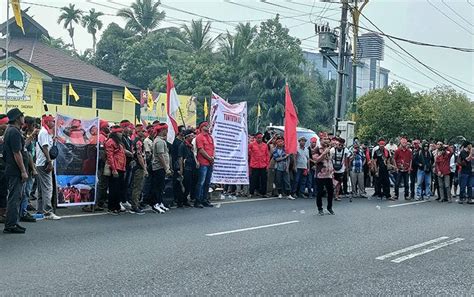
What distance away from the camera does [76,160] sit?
12188 millimetres

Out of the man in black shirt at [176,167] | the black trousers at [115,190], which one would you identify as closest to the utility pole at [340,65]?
the man in black shirt at [176,167]

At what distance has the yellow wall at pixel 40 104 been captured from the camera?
106 feet

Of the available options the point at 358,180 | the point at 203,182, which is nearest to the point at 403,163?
the point at 358,180

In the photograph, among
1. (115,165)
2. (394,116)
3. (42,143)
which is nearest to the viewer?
(42,143)

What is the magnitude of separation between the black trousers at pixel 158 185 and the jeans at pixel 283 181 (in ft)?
17.4

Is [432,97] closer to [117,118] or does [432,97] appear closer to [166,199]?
[117,118]

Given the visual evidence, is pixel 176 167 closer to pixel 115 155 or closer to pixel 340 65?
pixel 115 155

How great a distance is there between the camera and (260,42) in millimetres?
50469

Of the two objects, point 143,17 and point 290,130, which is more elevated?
point 143,17

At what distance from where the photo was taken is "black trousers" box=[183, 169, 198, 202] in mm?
14070

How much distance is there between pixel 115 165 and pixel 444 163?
37.1 feet

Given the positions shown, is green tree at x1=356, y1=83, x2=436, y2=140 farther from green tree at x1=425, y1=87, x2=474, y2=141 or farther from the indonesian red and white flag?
the indonesian red and white flag

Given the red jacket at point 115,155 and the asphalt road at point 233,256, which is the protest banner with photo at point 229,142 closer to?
the asphalt road at point 233,256

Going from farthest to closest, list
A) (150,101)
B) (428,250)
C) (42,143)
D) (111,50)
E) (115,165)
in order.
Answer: (111,50) < (150,101) < (115,165) < (42,143) < (428,250)
